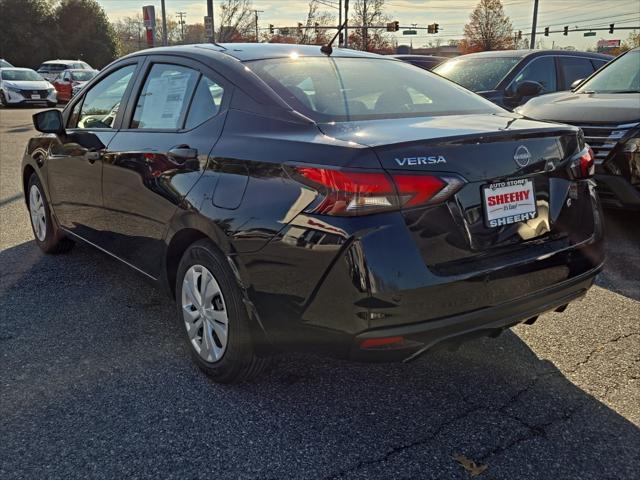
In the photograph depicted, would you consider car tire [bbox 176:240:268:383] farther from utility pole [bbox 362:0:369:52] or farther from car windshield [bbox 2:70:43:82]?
utility pole [bbox 362:0:369:52]

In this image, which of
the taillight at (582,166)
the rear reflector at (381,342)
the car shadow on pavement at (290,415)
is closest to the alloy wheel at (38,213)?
the car shadow on pavement at (290,415)

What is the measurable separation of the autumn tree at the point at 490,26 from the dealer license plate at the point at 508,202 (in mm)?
72970

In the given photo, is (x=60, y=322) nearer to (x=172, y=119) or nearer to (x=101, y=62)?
(x=172, y=119)

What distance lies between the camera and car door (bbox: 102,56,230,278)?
3.06 meters

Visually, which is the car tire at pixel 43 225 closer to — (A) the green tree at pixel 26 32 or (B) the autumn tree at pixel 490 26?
(A) the green tree at pixel 26 32

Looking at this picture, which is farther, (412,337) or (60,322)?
(60,322)

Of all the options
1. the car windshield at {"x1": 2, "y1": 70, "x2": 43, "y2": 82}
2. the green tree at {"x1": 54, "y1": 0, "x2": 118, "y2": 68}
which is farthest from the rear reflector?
the green tree at {"x1": 54, "y1": 0, "x2": 118, "y2": 68}

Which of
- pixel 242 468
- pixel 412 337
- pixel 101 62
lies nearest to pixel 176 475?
pixel 242 468

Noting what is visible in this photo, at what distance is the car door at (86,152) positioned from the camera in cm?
391

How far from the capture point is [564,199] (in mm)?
2791

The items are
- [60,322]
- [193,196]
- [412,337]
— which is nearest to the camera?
[412,337]

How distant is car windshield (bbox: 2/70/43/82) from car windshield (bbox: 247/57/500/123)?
23.2 m

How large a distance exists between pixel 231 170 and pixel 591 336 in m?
2.28

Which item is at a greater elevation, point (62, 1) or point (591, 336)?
point (62, 1)
